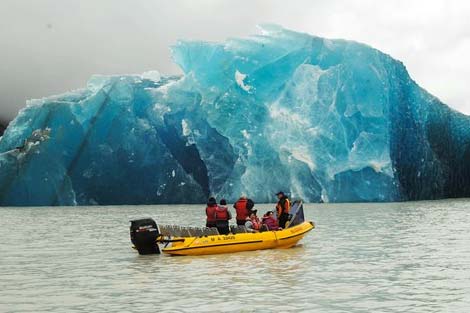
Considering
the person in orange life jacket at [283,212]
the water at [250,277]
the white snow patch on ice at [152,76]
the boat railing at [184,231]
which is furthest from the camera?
the white snow patch on ice at [152,76]

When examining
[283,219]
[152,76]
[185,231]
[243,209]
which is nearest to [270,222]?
[283,219]

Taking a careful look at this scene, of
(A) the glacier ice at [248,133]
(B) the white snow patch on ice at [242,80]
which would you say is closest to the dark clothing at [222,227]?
(A) the glacier ice at [248,133]

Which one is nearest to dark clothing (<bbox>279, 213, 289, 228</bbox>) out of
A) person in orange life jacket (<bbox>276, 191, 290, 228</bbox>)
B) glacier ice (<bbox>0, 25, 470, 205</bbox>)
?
person in orange life jacket (<bbox>276, 191, 290, 228</bbox>)

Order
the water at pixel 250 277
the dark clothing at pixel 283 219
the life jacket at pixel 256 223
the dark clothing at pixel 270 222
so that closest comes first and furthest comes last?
the water at pixel 250 277 → the life jacket at pixel 256 223 → the dark clothing at pixel 270 222 → the dark clothing at pixel 283 219

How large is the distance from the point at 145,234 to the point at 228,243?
2060 mm

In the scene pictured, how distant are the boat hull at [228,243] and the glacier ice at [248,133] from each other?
2953cm

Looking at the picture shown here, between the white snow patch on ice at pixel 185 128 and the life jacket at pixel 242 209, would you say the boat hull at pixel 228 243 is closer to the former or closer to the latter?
the life jacket at pixel 242 209

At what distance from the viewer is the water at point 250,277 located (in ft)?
34.3

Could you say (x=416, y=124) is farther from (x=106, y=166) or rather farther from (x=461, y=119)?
(x=106, y=166)

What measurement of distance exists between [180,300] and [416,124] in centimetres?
4293

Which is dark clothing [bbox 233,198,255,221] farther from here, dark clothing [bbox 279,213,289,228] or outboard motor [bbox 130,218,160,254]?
outboard motor [bbox 130,218,160,254]

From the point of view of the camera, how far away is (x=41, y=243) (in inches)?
877

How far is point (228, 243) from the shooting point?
Answer: 1722 cm

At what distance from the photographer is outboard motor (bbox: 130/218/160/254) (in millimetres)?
16844
